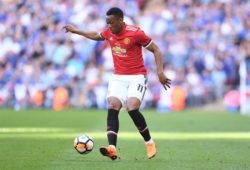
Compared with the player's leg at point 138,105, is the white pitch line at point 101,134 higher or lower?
lower

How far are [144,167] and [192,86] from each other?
743 inches

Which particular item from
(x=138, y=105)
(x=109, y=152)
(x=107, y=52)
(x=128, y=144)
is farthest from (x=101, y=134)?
(x=107, y=52)

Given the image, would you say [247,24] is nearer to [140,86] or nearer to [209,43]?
[209,43]

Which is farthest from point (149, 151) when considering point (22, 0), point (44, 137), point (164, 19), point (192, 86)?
point (22, 0)

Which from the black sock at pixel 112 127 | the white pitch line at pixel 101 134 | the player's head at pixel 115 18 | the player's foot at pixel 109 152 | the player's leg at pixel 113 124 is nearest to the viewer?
the player's foot at pixel 109 152

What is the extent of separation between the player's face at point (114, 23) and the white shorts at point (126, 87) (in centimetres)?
72

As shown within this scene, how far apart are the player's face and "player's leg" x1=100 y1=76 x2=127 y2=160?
2.53 ft

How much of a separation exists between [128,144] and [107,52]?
1538 cm

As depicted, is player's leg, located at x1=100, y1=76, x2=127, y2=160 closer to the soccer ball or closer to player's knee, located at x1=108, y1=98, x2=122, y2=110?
player's knee, located at x1=108, y1=98, x2=122, y2=110

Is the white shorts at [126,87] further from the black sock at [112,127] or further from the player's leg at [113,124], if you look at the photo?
the black sock at [112,127]

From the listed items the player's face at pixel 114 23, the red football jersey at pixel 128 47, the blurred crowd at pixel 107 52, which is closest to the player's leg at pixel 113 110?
the red football jersey at pixel 128 47

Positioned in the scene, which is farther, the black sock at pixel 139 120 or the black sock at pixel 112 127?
the black sock at pixel 139 120

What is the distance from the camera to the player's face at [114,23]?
34.5ft

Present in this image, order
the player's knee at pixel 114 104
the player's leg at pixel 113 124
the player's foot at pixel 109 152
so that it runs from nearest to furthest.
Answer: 1. the player's foot at pixel 109 152
2. the player's leg at pixel 113 124
3. the player's knee at pixel 114 104
